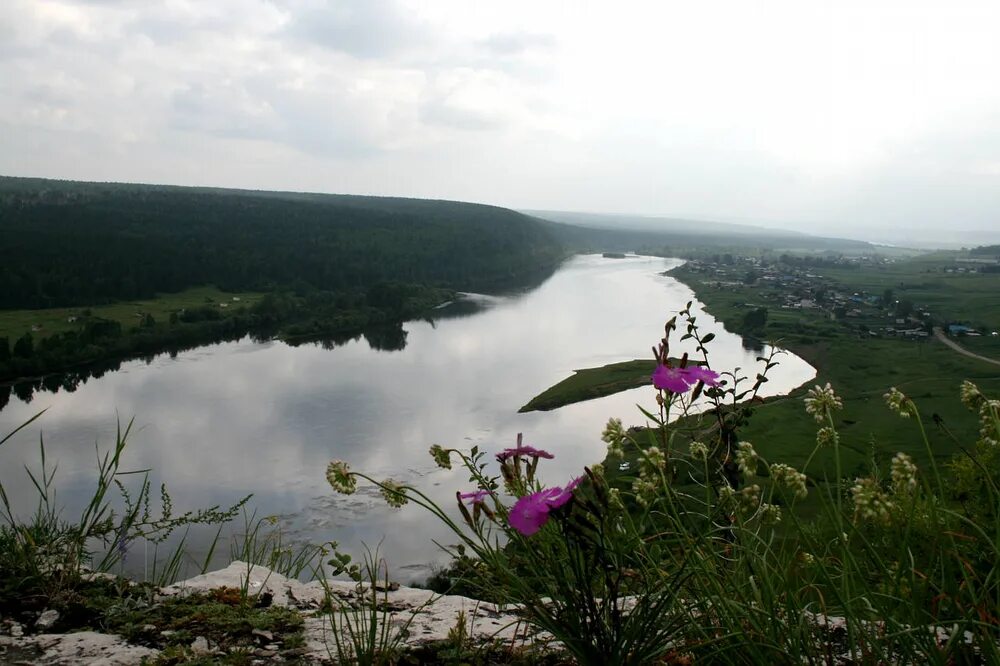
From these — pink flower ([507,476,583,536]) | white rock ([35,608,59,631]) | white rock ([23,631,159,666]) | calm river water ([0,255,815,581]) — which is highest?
pink flower ([507,476,583,536])

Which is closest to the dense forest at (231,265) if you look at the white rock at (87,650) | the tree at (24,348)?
the tree at (24,348)

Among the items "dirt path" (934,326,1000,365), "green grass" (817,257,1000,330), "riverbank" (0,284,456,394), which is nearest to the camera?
"dirt path" (934,326,1000,365)

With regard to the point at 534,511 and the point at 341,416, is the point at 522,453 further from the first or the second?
the point at 341,416

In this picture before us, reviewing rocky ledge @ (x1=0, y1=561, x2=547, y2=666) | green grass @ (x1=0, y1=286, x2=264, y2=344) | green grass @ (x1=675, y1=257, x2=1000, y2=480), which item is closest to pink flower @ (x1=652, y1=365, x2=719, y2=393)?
green grass @ (x1=675, y1=257, x2=1000, y2=480)

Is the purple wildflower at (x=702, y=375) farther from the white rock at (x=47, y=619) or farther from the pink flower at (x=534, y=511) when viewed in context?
the white rock at (x=47, y=619)

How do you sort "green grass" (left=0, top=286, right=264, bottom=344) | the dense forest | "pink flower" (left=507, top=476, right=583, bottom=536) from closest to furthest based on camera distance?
"pink flower" (left=507, top=476, right=583, bottom=536) < "green grass" (left=0, top=286, right=264, bottom=344) < the dense forest

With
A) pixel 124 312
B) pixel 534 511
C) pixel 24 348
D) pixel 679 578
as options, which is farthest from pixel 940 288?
pixel 534 511

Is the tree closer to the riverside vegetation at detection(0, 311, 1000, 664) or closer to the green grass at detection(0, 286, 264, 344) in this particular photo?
the green grass at detection(0, 286, 264, 344)

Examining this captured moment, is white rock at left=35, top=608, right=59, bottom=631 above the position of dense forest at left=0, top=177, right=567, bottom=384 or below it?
above
